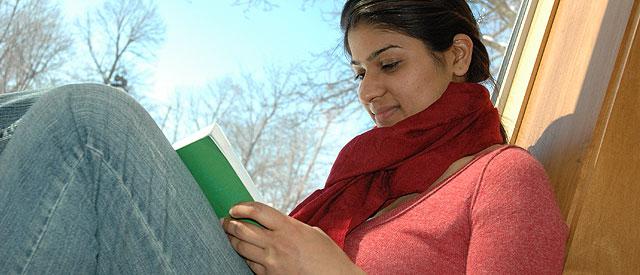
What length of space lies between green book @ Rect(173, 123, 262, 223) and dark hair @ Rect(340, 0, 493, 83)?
0.53m

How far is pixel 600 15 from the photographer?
1.36 m

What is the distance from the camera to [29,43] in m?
2.01

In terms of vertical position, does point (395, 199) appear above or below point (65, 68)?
below

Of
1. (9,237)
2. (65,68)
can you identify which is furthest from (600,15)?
(65,68)

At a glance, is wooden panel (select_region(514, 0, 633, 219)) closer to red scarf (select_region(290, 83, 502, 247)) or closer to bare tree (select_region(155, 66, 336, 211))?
red scarf (select_region(290, 83, 502, 247))

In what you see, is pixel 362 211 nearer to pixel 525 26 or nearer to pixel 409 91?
pixel 409 91

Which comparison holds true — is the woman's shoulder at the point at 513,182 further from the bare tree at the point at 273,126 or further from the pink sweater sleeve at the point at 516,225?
the bare tree at the point at 273,126

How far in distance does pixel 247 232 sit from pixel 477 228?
34cm

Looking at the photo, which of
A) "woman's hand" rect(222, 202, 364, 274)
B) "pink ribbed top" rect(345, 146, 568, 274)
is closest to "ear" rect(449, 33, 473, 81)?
"pink ribbed top" rect(345, 146, 568, 274)

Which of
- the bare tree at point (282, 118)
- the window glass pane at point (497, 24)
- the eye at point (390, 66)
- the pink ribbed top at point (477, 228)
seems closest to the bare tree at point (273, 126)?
the bare tree at point (282, 118)

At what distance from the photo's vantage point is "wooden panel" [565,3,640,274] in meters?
1.17

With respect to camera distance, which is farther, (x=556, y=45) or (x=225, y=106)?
(x=225, y=106)

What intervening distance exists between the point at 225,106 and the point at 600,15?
51.5 inches

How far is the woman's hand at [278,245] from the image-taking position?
94 centimetres
